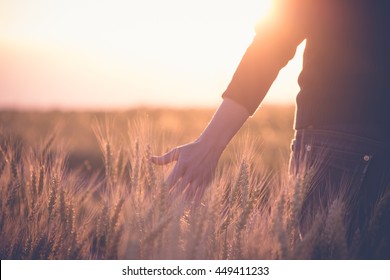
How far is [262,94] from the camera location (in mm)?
1883

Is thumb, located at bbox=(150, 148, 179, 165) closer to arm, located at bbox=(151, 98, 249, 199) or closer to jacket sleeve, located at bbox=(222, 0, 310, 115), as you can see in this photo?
arm, located at bbox=(151, 98, 249, 199)

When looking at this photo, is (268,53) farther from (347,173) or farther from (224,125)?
(347,173)

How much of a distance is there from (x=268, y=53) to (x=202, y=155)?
1.25ft

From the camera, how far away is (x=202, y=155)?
1771 mm

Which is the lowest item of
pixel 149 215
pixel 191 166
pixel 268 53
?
pixel 149 215

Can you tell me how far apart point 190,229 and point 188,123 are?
924cm

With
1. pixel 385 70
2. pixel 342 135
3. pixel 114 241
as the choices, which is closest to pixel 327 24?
pixel 385 70

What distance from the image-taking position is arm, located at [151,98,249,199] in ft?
5.78

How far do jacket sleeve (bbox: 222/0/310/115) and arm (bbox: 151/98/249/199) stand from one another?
2.4 inches

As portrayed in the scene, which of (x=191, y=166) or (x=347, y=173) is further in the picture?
(x=347, y=173)

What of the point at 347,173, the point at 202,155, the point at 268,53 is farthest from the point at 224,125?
the point at 347,173

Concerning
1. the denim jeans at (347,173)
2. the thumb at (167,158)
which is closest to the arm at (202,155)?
the thumb at (167,158)

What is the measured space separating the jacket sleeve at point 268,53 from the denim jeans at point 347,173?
221 millimetres

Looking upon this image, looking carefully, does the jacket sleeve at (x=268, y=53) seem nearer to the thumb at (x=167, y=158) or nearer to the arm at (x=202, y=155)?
the arm at (x=202, y=155)
